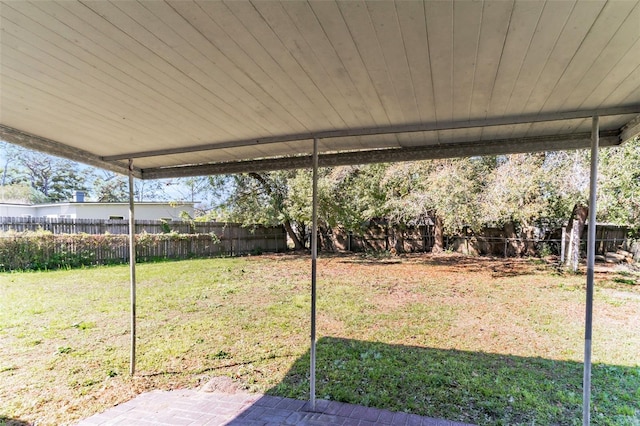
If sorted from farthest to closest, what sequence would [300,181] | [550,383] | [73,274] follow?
[300,181]
[73,274]
[550,383]

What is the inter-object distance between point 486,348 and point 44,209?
1767 cm

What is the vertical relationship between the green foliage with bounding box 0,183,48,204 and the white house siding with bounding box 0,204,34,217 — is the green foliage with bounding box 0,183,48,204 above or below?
above

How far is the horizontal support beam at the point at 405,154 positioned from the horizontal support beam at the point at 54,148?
0.42 metres

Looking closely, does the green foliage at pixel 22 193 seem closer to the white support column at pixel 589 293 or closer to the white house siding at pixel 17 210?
the white house siding at pixel 17 210

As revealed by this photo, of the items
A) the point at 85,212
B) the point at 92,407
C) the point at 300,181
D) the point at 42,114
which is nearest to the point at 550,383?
the point at 92,407

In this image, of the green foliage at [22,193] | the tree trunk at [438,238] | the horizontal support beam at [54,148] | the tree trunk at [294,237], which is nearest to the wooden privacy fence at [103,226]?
the tree trunk at [294,237]

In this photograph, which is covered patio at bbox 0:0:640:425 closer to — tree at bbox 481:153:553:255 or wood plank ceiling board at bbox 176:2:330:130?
wood plank ceiling board at bbox 176:2:330:130

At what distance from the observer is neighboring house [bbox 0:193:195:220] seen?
1261cm

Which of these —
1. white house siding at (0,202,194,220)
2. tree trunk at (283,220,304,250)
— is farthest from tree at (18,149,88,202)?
tree trunk at (283,220,304,250)

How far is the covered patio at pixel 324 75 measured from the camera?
1.11 m

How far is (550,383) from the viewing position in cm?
284

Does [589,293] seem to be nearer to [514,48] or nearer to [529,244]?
[514,48]

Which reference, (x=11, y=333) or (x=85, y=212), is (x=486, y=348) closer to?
(x=11, y=333)

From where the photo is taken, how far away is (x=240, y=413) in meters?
2.34
